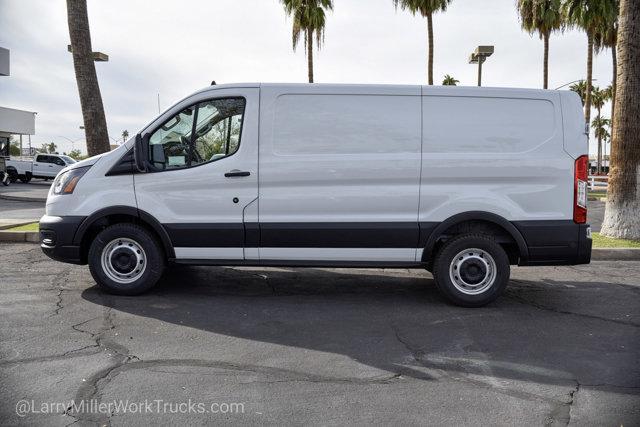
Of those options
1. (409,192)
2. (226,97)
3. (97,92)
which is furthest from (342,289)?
(97,92)

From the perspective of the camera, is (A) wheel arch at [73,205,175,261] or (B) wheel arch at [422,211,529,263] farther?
(A) wheel arch at [73,205,175,261]

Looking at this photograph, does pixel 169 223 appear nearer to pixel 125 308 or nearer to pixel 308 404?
pixel 125 308

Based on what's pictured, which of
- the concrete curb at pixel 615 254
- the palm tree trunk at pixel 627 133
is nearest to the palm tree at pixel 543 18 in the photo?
the palm tree trunk at pixel 627 133

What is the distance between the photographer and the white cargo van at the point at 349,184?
212 inches

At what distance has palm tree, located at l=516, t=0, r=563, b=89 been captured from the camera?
2834 centimetres

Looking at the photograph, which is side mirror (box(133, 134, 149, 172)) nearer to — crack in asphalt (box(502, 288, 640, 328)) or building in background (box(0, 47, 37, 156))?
crack in asphalt (box(502, 288, 640, 328))

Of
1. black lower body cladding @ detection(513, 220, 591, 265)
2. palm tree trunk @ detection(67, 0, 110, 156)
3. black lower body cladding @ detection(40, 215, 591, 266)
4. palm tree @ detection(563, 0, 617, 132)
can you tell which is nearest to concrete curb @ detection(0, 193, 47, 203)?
→ palm tree trunk @ detection(67, 0, 110, 156)

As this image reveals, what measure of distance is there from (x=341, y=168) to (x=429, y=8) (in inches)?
891

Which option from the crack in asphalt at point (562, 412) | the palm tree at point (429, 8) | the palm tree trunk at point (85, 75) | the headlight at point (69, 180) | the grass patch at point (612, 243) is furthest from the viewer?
the palm tree at point (429, 8)

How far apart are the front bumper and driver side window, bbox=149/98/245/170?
106cm

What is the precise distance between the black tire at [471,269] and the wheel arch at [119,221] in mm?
2798

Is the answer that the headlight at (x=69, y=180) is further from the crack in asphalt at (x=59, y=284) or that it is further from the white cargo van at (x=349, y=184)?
Result: the crack in asphalt at (x=59, y=284)

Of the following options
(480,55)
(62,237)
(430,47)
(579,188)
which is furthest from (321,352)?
(430,47)

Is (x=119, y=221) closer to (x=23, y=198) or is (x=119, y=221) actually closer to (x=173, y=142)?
(x=173, y=142)
